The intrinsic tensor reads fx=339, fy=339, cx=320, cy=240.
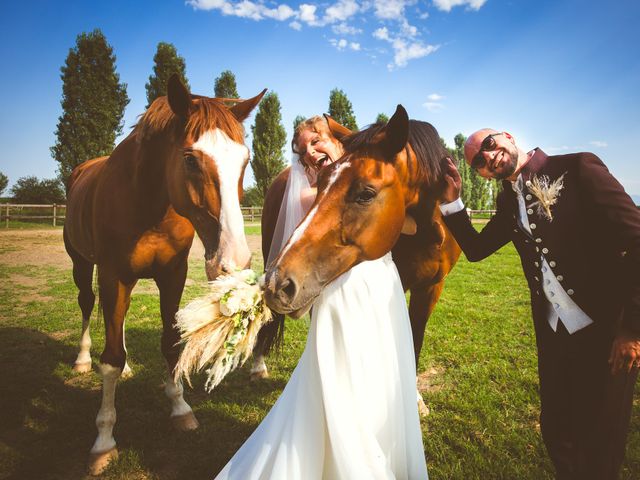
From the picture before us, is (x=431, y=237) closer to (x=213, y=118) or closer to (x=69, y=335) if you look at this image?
(x=213, y=118)

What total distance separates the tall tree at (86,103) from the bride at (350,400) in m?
31.0

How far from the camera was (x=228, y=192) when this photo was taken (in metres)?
2.43

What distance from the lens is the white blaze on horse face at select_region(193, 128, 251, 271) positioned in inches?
92.3

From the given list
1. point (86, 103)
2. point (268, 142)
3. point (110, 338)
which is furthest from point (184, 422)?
point (268, 142)

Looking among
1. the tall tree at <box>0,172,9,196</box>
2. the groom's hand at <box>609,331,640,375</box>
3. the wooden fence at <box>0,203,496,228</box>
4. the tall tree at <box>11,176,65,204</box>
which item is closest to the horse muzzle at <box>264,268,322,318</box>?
the groom's hand at <box>609,331,640,375</box>

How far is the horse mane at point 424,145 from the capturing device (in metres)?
2.24

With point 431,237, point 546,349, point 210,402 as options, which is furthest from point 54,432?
point 546,349

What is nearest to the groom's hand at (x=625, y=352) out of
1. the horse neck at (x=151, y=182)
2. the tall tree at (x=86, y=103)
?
the horse neck at (x=151, y=182)

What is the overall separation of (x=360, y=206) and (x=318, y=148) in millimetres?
1276

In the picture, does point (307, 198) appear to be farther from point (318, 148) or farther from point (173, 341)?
point (173, 341)

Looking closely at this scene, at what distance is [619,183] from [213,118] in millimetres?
2681

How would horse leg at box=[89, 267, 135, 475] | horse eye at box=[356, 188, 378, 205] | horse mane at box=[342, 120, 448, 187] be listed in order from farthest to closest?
horse leg at box=[89, 267, 135, 475] < horse mane at box=[342, 120, 448, 187] < horse eye at box=[356, 188, 378, 205]

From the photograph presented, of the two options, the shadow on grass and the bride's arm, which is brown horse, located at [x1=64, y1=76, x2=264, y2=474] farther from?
the bride's arm

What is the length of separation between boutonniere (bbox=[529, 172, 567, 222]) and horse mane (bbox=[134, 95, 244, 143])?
6.87ft
